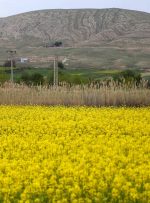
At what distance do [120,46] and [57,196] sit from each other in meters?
106

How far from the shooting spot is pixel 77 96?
21172 millimetres

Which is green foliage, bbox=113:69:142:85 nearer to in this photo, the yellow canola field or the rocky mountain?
the yellow canola field

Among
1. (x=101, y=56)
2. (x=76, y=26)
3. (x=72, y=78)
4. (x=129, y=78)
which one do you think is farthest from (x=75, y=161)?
(x=76, y=26)

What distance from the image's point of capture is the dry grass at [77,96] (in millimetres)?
20734

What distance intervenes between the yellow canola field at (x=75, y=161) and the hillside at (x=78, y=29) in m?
91.0

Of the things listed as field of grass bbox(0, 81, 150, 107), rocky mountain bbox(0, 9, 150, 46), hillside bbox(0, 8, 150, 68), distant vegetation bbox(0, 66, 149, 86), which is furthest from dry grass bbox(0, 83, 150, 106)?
rocky mountain bbox(0, 9, 150, 46)

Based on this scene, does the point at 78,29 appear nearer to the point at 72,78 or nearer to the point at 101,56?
the point at 101,56

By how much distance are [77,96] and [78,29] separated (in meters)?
132

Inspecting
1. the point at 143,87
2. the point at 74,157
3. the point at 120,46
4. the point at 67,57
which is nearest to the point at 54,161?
the point at 74,157

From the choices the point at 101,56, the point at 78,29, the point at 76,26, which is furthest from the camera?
the point at 76,26

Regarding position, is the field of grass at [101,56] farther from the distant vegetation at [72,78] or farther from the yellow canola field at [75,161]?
the yellow canola field at [75,161]

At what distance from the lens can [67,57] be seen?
9288cm

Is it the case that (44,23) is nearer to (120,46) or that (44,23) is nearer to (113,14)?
(113,14)

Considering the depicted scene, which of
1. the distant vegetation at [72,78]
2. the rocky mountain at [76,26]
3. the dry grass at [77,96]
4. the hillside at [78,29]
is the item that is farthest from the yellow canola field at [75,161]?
the rocky mountain at [76,26]
